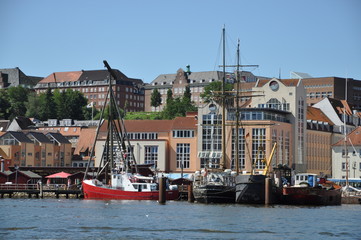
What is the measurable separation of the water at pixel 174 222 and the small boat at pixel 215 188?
4466 mm

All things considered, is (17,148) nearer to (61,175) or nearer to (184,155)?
(61,175)

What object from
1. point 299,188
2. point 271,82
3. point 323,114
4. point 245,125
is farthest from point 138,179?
point 323,114

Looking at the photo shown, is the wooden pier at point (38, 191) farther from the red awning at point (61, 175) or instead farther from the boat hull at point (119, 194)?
the boat hull at point (119, 194)

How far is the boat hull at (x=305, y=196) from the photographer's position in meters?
113

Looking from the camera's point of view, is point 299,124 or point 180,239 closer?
point 180,239

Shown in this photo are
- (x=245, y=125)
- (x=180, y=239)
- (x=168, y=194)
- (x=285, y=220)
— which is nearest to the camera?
(x=180, y=239)

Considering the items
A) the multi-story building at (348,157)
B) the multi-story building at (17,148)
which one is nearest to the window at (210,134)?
the multi-story building at (348,157)

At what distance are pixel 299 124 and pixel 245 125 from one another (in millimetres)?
15008

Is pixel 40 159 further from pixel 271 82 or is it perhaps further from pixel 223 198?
pixel 223 198

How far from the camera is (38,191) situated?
433 ft

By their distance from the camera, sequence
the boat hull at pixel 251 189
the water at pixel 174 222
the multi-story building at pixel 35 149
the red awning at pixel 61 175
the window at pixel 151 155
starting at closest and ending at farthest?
the water at pixel 174 222
the boat hull at pixel 251 189
the red awning at pixel 61 175
the window at pixel 151 155
the multi-story building at pixel 35 149

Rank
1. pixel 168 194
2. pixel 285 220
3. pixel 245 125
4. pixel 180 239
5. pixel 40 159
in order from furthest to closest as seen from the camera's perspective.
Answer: pixel 40 159, pixel 245 125, pixel 168 194, pixel 285 220, pixel 180 239

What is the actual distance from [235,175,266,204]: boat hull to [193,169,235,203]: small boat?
274 centimetres

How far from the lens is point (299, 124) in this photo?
6585 inches
